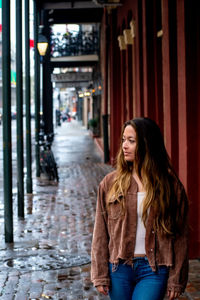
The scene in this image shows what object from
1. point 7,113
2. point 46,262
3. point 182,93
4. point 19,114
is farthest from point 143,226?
point 19,114

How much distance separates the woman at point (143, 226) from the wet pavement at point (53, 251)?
2539mm

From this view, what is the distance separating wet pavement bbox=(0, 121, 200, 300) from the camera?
594 centimetres

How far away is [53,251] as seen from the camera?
759 cm

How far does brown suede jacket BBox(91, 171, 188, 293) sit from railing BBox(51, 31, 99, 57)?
30.2 metres

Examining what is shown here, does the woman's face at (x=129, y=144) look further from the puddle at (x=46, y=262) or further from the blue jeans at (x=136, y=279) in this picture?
the puddle at (x=46, y=262)

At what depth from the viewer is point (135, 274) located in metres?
3.19

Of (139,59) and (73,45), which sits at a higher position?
(73,45)

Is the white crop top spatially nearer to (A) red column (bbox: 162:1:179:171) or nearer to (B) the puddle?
(B) the puddle

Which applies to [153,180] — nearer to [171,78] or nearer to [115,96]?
[171,78]

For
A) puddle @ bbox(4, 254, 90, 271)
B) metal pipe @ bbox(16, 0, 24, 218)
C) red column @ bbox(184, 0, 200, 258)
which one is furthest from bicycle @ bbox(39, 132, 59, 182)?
red column @ bbox(184, 0, 200, 258)

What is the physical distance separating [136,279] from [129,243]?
0.19 meters

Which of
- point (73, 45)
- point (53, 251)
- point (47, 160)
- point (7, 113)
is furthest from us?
point (73, 45)

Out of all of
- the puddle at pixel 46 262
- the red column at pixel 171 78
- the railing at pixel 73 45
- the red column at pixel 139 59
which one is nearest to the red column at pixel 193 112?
the red column at pixel 171 78

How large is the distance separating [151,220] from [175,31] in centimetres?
502
